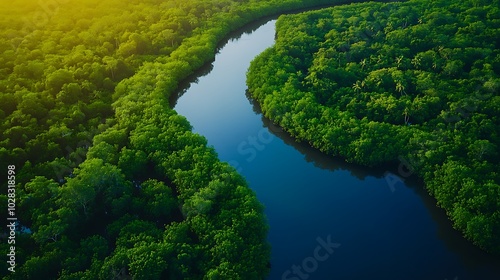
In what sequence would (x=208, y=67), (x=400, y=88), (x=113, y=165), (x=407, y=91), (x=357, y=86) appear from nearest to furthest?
(x=113, y=165) < (x=400, y=88) < (x=407, y=91) < (x=357, y=86) < (x=208, y=67)

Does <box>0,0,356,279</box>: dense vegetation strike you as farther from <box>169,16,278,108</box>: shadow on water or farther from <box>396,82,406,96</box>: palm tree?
<box>396,82,406,96</box>: palm tree

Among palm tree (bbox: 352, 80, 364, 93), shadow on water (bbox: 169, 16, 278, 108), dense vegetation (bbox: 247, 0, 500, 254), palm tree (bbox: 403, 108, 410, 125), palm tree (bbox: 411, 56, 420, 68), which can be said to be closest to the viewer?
dense vegetation (bbox: 247, 0, 500, 254)

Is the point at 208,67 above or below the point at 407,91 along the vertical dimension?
above

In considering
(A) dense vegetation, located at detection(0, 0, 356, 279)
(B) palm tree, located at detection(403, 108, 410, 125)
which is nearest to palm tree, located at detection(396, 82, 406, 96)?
(B) palm tree, located at detection(403, 108, 410, 125)

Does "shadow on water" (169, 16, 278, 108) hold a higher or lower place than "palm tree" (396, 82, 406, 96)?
higher

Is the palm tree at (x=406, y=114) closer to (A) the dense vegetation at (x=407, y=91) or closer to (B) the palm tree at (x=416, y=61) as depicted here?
(A) the dense vegetation at (x=407, y=91)

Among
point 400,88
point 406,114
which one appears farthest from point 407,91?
point 406,114

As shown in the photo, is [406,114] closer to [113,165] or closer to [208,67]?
[113,165]
